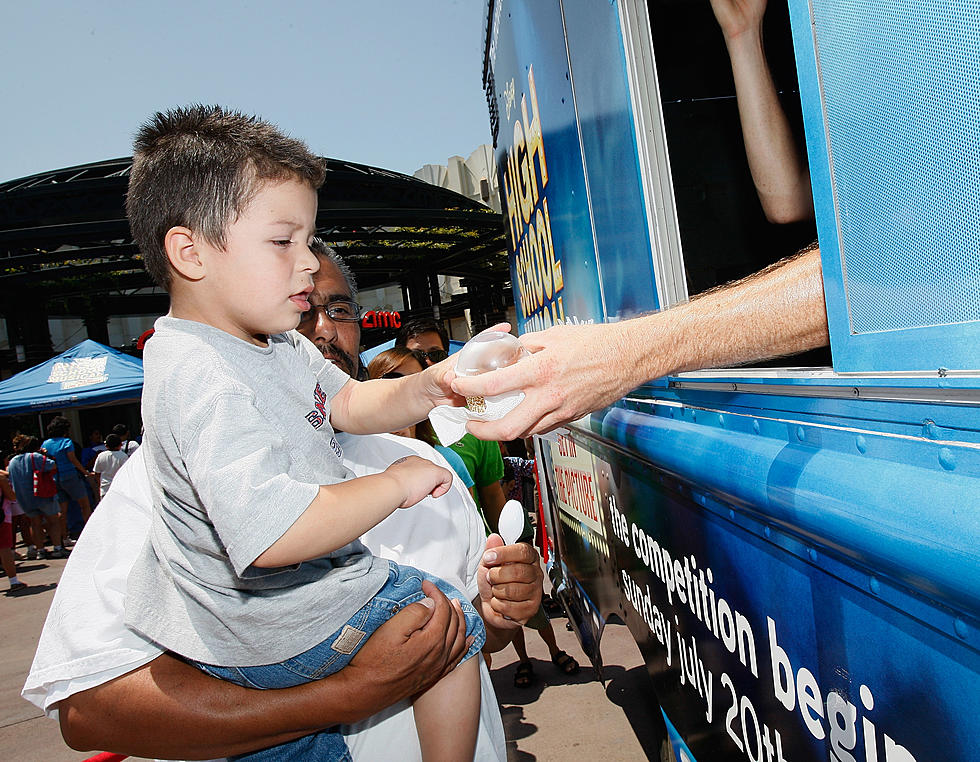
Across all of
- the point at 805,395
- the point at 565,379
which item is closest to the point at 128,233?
the point at 565,379

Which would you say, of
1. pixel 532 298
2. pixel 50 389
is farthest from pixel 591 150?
pixel 50 389

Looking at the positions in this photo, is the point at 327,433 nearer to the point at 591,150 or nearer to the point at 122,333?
the point at 591,150

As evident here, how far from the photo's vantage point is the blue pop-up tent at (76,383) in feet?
33.5

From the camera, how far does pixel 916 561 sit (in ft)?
2.14

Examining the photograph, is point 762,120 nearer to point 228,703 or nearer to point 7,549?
point 228,703

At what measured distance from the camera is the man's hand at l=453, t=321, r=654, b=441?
47.2 inches

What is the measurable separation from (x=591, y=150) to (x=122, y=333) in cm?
2480

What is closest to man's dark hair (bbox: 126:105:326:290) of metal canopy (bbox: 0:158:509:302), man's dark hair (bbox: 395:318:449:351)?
man's dark hair (bbox: 395:318:449:351)

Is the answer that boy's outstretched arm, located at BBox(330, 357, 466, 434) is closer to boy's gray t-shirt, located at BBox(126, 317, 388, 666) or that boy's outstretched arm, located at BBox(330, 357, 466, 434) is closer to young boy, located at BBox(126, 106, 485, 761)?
young boy, located at BBox(126, 106, 485, 761)

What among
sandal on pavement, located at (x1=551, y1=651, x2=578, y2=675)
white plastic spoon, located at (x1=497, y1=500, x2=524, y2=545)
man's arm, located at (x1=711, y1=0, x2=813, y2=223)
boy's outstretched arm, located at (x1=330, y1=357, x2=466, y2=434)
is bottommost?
sandal on pavement, located at (x1=551, y1=651, x2=578, y2=675)

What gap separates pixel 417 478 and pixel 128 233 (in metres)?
14.9

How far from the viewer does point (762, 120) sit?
5.07ft

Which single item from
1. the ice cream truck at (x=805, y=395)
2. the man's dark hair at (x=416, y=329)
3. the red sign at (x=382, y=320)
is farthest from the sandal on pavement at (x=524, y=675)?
the red sign at (x=382, y=320)

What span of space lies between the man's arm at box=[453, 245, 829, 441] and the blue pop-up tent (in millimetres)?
10677
